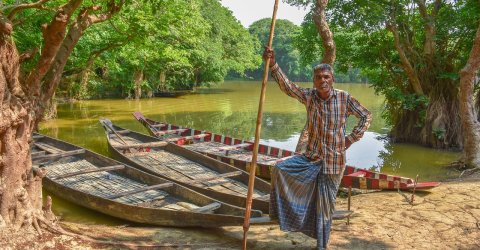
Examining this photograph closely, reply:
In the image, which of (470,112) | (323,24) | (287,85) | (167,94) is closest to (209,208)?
(287,85)

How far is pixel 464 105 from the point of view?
8891 mm

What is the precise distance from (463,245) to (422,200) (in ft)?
5.85

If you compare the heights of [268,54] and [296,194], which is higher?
[268,54]

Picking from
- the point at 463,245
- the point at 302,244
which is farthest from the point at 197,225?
the point at 463,245

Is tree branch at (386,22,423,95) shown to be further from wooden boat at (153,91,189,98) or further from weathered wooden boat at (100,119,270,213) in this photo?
wooden boat at (153,91,189,98)

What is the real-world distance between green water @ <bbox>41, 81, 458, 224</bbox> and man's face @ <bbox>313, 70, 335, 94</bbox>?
13.4 feet

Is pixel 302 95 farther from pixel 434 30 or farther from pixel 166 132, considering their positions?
pixel 434 30

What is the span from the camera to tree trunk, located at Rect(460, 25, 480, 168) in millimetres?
8562

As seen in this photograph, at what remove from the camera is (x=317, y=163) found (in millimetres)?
4105

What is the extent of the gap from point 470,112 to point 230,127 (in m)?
9.89

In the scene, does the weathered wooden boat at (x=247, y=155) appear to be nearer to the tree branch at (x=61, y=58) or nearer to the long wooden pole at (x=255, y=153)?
the long wooden pole at (x=255, y=153)

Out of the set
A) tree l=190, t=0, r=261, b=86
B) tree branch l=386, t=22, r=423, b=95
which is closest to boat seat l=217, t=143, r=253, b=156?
tree branch l=386, t=22, r=423, b=95

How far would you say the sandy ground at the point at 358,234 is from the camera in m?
4.55

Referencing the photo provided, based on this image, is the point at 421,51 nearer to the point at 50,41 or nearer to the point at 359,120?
the point at 359,120
